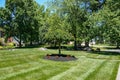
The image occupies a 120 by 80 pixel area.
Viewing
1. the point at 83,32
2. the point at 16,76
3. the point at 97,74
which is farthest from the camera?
the point at 83,32

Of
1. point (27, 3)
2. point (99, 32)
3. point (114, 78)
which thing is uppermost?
point (27, 3)

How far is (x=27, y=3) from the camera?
56.8m

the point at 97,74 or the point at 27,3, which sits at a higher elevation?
the point at 27,3

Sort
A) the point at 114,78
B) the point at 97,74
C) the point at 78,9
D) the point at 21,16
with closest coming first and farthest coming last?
1. the point at 114,78
2. the point at 97,74
3. the point at 78,9
4. the point at 21,16

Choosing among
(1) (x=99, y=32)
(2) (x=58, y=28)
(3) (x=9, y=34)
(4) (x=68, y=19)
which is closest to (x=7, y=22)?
(3) (x=9, y=34)

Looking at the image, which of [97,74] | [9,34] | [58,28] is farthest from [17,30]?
[97,74]

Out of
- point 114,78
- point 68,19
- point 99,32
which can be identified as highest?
point 68,19

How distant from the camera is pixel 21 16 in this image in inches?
2192

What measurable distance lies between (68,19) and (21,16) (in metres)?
13.5

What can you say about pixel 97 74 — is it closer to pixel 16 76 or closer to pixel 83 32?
pixel 16 76

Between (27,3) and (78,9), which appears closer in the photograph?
(78,9)

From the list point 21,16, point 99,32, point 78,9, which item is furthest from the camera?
point 21,16

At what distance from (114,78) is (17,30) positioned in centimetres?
4199

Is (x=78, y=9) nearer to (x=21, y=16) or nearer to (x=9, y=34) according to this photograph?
(x=21, y=16)
